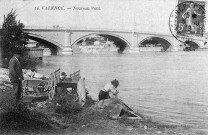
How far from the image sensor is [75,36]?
1980cm

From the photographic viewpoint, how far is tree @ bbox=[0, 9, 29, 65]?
850 cm

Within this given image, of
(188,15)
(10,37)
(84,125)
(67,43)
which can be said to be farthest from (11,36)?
(67,43)

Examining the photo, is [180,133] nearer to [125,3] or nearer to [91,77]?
[91,77]

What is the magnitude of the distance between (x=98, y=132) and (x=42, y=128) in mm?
611

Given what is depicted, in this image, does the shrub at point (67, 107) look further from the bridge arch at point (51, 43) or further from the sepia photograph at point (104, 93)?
the bridge arch at point (51, 43)

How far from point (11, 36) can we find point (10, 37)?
0.14 ft

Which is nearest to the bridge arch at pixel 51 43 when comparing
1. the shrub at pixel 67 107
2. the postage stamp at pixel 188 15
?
the postage stamp at pixel 188 15

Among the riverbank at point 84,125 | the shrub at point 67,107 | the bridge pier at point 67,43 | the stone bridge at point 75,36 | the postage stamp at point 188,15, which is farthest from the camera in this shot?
the bridge pier at point 67,43

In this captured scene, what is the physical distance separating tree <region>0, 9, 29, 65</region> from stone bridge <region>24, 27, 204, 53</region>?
29.8 ft

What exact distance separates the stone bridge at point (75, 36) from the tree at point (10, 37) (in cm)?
909

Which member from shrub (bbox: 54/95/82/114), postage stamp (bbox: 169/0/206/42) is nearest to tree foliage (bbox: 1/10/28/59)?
postage stamp (bbox: 169/0/206/42)

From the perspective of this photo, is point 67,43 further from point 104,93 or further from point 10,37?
point 104,93

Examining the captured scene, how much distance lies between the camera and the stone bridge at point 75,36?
1862cm

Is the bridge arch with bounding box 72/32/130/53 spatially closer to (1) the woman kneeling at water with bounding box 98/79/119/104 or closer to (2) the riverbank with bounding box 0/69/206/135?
(1) the woman kneeling at water with bounding box 98/79/119/104
